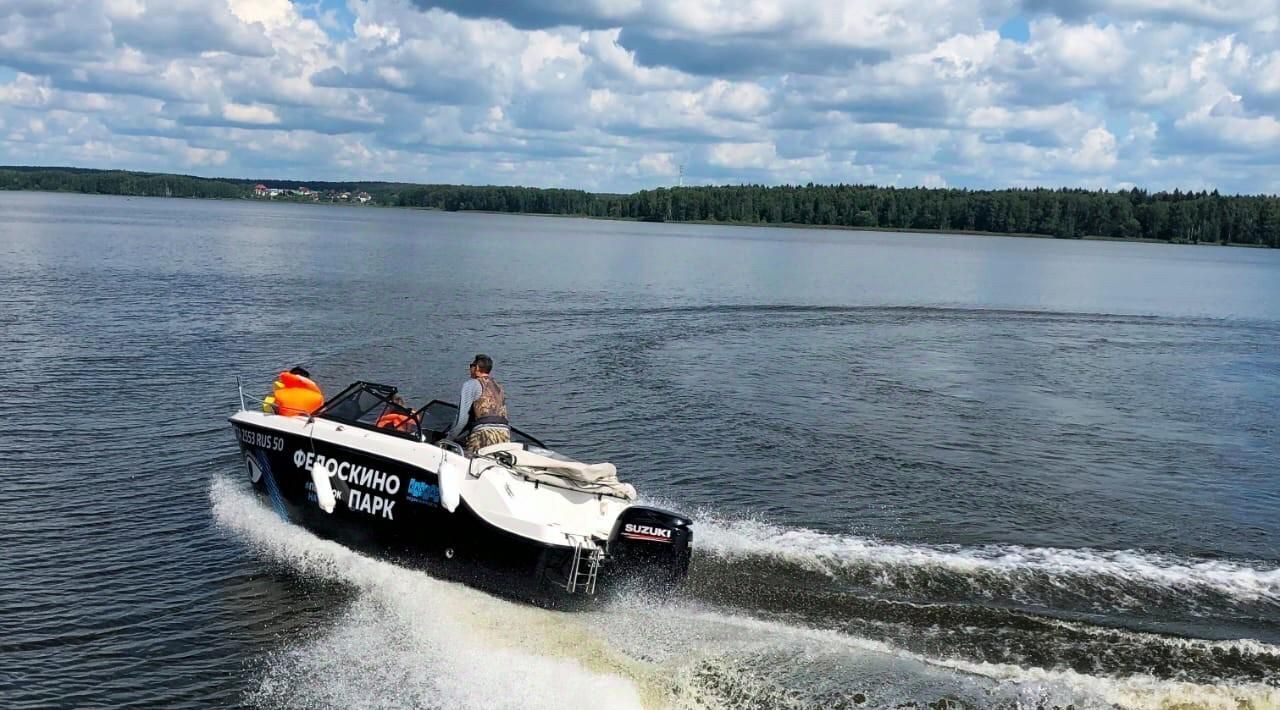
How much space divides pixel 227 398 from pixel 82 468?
15.1ft

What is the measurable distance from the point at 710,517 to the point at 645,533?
12.0 feet

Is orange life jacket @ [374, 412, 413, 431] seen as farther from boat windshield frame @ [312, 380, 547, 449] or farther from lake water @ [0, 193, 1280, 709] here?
lake water @ [0, 193, 1280, 709]

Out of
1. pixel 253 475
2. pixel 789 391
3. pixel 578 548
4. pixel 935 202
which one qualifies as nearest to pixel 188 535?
pixel 253 475

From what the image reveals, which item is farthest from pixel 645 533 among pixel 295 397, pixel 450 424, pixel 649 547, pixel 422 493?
pixel 295 397

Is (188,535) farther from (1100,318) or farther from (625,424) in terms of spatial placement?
(1100,318)

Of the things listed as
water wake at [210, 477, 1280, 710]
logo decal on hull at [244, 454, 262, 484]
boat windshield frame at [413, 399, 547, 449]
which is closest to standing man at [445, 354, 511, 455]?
boat windshield frame at [413, 399, 547, 449]

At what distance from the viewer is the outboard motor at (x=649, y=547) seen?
9.37 metres

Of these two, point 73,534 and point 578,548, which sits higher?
point 578,548

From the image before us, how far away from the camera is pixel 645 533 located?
938 cm

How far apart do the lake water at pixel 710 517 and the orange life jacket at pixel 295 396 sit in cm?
133

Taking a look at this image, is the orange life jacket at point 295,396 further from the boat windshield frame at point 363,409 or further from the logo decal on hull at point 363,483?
the logo decal on hull at point 363,483

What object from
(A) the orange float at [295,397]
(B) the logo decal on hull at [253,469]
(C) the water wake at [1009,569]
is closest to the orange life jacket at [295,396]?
(A) the orange float at [295,397]

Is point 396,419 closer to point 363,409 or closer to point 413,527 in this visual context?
point 363,409

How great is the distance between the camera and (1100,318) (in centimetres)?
3991
